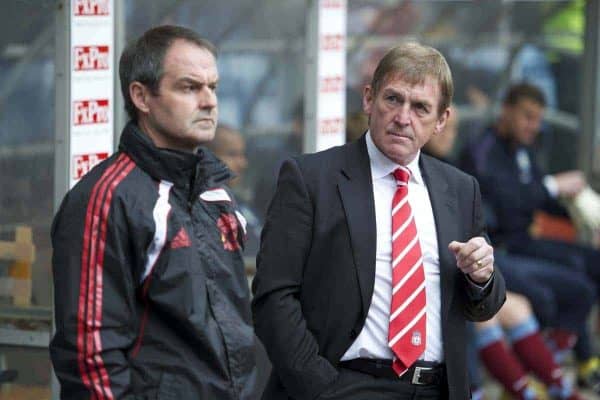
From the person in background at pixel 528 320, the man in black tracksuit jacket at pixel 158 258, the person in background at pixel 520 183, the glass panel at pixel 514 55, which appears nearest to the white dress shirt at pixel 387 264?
the man in black tracksuit jacket at pixel 158 258

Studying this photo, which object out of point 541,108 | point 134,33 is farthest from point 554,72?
point 134,33

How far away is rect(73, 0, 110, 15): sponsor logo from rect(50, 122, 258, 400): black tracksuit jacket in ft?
4.29

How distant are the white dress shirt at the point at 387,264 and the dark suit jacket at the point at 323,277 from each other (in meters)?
0.03

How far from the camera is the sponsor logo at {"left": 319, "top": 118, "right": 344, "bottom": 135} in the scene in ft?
21.8

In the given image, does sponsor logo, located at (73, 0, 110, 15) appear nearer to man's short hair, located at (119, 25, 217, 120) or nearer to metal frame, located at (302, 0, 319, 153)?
man's short hair, located at (119, 25, 217, 120)

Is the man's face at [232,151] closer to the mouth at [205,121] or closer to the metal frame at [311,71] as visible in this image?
the metal frame at [311,71]

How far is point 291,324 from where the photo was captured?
3889mm

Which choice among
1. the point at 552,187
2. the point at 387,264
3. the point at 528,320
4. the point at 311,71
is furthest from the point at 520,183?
the point at 387,264

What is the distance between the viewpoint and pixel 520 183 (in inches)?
318

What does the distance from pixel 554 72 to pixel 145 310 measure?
651 centimetres

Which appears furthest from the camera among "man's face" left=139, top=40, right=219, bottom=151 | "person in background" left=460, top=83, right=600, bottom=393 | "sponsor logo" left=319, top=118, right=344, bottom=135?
"person in background" left=460, top=83, right=600, bottom=393

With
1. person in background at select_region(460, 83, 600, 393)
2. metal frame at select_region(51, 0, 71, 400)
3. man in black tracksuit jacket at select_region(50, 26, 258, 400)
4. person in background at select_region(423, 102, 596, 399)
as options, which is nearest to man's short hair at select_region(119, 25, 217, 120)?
man in black tracksuit jacket at select_region(50, 26, 258, 400)

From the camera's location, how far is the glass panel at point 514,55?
9164mm

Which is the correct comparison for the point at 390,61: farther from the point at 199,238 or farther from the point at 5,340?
the point at 5,340
